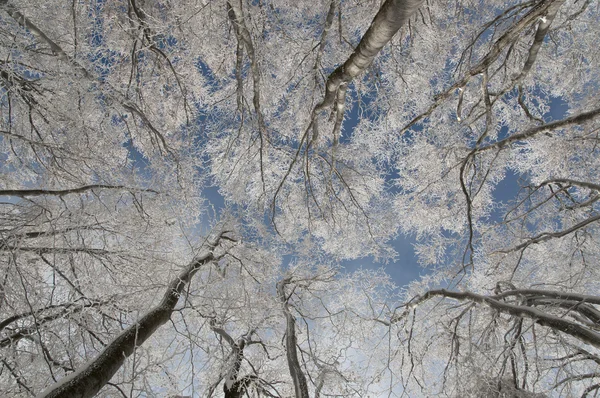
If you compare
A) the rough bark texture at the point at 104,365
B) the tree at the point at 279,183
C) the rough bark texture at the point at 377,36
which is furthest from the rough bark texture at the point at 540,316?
the rough bark texture at the point at 104,365

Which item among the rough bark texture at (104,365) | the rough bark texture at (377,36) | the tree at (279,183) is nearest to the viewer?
the rough bark texture at (377,36)

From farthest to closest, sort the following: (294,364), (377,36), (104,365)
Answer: (294,364) → (104,365) → (377,36)

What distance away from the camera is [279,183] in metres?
6.60

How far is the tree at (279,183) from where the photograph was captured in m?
4.21

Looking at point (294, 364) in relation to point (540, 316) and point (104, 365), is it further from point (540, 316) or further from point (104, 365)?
point (540, 316)

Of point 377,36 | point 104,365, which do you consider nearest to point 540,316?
point 377,36

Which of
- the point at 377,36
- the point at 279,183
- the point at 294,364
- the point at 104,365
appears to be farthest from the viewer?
the point at 279,183

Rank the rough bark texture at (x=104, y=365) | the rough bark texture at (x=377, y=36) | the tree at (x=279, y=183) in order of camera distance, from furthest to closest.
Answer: the tree at (x=279, y=183) → the rough bark texture at (x=104, y=365) → the rough bark texture at (x=377, y=36)

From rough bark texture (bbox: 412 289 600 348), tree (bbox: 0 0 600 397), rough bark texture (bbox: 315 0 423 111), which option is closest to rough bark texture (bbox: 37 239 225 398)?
tree (bbox: 0 0 600 397)

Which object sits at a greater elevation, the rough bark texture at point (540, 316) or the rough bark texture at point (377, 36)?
the rough bark texture at point (377, 36)

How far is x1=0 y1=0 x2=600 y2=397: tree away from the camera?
166 inches

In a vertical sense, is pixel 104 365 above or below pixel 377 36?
below

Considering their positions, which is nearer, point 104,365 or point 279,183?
point 104,365

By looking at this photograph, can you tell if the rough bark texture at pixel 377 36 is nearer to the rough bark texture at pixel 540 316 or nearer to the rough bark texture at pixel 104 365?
the rough bark texture at pixel 104 365
